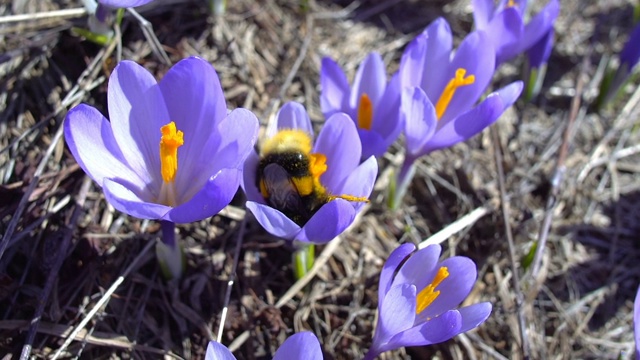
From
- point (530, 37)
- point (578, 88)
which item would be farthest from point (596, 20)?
point (530, 37)

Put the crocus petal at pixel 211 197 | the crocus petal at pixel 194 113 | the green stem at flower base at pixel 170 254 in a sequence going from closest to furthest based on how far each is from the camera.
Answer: the crocus petal at pixel 211 197, the crocus petal at pixel 194 113, the green stem at flower base at pixel 170 254

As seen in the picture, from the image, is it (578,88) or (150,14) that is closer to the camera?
(150,14)

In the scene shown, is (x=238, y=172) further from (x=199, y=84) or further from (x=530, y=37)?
(x=530, y=37)

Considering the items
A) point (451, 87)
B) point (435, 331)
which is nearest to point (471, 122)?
point (451, 87)

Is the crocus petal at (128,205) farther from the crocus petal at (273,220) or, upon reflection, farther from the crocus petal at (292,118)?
the crocus petal at (292,118)

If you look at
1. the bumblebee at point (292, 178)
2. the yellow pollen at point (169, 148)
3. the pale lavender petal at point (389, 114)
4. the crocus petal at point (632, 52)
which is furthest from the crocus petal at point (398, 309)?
the crocus petal at point (632, 52)

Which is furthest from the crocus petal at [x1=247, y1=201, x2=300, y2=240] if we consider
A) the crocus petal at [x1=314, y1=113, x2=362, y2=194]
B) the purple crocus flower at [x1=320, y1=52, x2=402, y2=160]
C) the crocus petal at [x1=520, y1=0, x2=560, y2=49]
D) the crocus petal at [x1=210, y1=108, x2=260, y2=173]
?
the crocus petal at [x1=520, y1=0, x2=560, y2=49]

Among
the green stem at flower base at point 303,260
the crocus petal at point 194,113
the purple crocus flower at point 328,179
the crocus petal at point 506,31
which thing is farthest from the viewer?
the crocus petal at point 506,31
